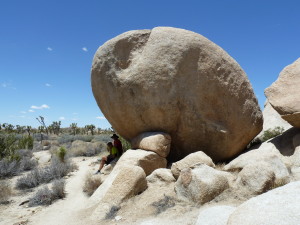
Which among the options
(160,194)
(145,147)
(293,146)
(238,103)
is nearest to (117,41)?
(145,147)

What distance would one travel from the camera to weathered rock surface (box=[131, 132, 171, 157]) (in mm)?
7629

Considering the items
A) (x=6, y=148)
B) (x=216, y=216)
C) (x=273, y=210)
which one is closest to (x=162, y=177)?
(x=216, y=216)

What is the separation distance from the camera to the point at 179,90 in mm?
7996

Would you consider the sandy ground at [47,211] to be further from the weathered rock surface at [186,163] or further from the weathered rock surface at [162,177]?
the weathered rock surface at [186,163]

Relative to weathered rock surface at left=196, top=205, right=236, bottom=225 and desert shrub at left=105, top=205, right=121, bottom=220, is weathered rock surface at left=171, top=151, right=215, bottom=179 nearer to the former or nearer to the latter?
desert shrub at left=105, top=205, right=121, bottom=220

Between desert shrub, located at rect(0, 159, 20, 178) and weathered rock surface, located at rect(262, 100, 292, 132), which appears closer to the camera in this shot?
desert shrub, located at rect(0, 159, 20, 178)

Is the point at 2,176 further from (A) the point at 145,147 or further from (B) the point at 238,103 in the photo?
(B) the point at 238,103

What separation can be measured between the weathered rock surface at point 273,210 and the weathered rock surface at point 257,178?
1.46 meters

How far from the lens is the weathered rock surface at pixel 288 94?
24.4 feet

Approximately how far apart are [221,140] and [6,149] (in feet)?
31.8

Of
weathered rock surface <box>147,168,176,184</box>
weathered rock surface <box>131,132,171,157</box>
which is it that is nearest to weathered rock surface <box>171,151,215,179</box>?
weathered rock surface <box>147,168,176,184</box>

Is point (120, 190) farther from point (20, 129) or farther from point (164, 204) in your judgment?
point (20, 129)

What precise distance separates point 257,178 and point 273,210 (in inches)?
82.4

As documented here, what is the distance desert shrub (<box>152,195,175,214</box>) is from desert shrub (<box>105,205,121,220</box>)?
29.1 inches
